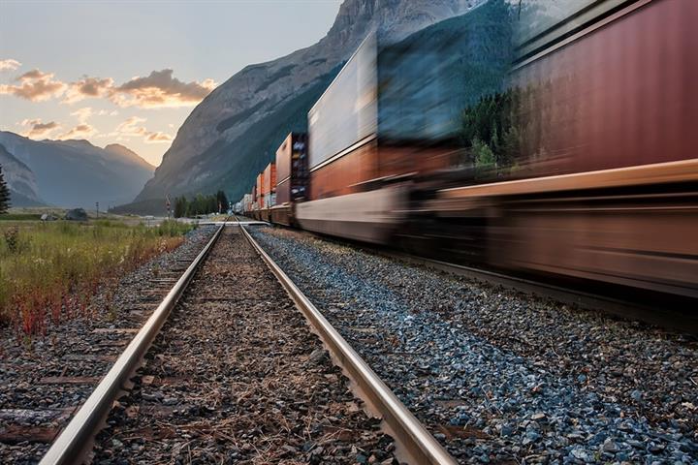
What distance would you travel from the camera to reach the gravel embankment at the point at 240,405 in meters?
2.60

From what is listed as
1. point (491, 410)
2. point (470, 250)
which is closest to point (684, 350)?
point (491, 410)

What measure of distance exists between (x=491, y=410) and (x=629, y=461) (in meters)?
0.78

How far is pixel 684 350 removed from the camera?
4.40 m

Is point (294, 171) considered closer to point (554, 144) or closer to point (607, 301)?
point (607, 301)

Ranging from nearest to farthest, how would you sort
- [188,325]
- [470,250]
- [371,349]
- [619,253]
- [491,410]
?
[491,410], [619,253], [371,349], [188,325], [470,250]

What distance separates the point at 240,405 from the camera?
10.6ft

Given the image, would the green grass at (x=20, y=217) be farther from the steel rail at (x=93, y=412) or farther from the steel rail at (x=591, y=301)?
the steel rail at (x=93, y=412)

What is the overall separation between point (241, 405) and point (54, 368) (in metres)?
1.60

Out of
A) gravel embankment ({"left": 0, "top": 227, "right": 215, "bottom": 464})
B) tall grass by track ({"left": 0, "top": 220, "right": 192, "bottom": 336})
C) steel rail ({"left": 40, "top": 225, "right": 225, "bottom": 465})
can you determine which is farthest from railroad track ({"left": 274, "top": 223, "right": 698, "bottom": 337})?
tall grass by track ({"left": 0, "top": 220, "right": 192, "bottom": 336})

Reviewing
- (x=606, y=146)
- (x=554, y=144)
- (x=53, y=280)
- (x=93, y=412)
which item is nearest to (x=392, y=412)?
(x=93, y=412)

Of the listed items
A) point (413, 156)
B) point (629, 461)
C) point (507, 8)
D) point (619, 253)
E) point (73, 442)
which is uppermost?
point (507, 8)

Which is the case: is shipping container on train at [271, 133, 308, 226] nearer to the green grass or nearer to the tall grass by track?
the tall grass by track

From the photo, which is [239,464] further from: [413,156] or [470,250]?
[413,156]

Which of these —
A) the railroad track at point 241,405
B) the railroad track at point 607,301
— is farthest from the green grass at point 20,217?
the railroad track at point 241,405
